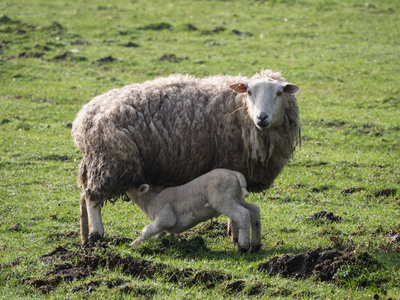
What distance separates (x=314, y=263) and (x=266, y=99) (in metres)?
2.50

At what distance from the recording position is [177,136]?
339 inches

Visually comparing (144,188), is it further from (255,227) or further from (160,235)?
(255,227)

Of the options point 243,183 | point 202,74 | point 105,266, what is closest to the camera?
point 105,266

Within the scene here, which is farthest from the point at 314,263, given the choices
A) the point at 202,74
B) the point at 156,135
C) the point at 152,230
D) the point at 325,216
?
the point at 202,74

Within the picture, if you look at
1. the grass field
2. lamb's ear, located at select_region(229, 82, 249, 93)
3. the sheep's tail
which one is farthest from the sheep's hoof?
lamb's ear, located at select_region(229, 82, 249, 93)

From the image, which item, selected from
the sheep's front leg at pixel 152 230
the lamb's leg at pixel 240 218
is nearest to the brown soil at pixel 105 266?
the sheep's front leg at pixel 152 230

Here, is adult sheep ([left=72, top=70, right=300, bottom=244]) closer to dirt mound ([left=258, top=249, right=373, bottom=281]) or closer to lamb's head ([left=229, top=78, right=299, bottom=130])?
lamb's head ([left=229, top=78, right=299, bottom=130])

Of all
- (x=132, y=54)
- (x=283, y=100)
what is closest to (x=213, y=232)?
Result: (x=283, y=100)

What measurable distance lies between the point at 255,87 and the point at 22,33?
17682 mm

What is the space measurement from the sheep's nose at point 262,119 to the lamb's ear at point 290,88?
74 cm

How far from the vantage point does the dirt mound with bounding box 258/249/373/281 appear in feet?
22.0

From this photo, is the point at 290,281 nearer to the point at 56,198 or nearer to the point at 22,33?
the point at 56,198

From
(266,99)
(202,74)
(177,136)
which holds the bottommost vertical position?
(202,74)

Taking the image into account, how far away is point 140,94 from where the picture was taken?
29.0 ft
